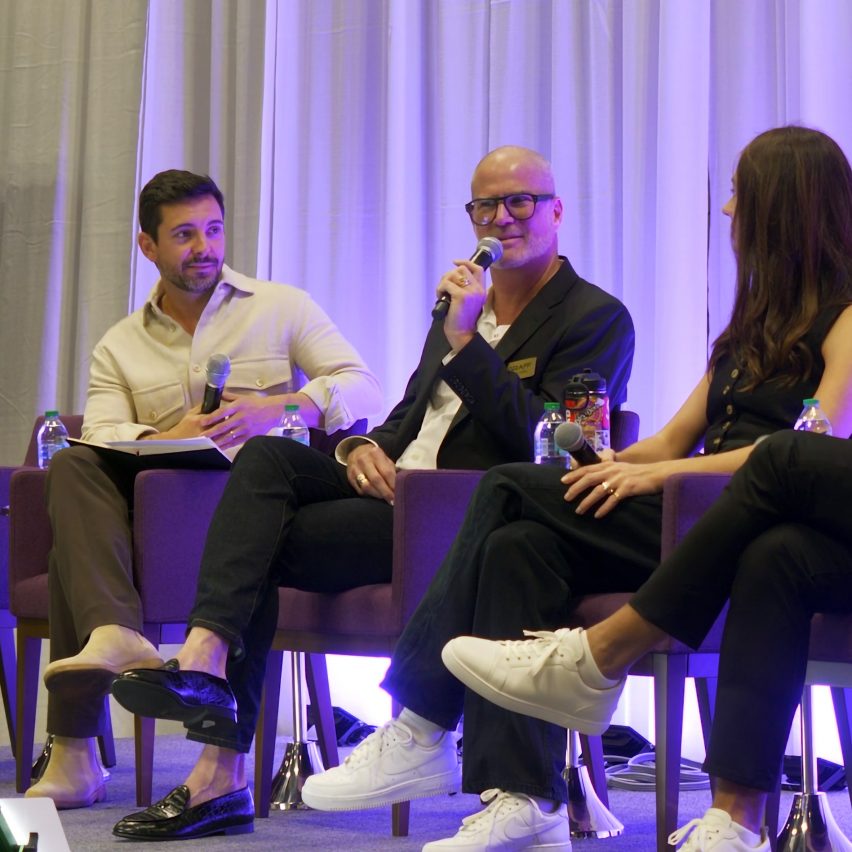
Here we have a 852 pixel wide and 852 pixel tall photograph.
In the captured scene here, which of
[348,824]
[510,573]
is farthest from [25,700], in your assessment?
[510,573]

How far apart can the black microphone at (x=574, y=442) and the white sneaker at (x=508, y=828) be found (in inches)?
21.5

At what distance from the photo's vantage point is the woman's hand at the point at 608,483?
2.13 meters

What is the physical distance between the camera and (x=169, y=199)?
11.2 ft

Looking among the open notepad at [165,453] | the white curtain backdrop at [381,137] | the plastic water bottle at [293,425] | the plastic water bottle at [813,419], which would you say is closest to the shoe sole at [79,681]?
the open notepad at [165,453]

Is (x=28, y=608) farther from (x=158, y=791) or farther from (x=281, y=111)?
(x=281, y=111)

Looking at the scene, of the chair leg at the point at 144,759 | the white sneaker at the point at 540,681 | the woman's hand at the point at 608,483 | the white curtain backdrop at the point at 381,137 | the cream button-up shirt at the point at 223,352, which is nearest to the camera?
the white sneaker at the point at 540,681

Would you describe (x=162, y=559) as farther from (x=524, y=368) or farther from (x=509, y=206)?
(x=509, y=206)

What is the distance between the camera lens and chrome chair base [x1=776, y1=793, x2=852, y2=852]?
2.32 meters

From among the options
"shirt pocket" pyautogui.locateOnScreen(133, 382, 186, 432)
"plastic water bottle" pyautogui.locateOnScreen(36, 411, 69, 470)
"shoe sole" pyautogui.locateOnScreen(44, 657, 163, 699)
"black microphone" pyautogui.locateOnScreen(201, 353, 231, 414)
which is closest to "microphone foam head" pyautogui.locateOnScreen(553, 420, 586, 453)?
"shoe sole" pyautogui.locateOnScreen(44, 657, 163, 699)

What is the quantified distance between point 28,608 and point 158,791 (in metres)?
0.51

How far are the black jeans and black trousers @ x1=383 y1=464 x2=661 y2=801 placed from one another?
12.9 inches

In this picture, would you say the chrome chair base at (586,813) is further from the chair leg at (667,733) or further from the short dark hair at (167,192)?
the short dark hair at (167,192)

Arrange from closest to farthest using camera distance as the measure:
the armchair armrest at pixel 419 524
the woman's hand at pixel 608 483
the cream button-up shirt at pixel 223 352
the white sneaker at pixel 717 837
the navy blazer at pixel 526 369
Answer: the white sneaker at pixel 717 837 → the woman's hand at pixel 608 483 → the armchair armrest at pixel 419 524 → the navy blazer at pixel 526 369 → the cream button-up shirt at pixel 223 352

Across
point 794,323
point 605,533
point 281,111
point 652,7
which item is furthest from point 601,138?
point 605,533
